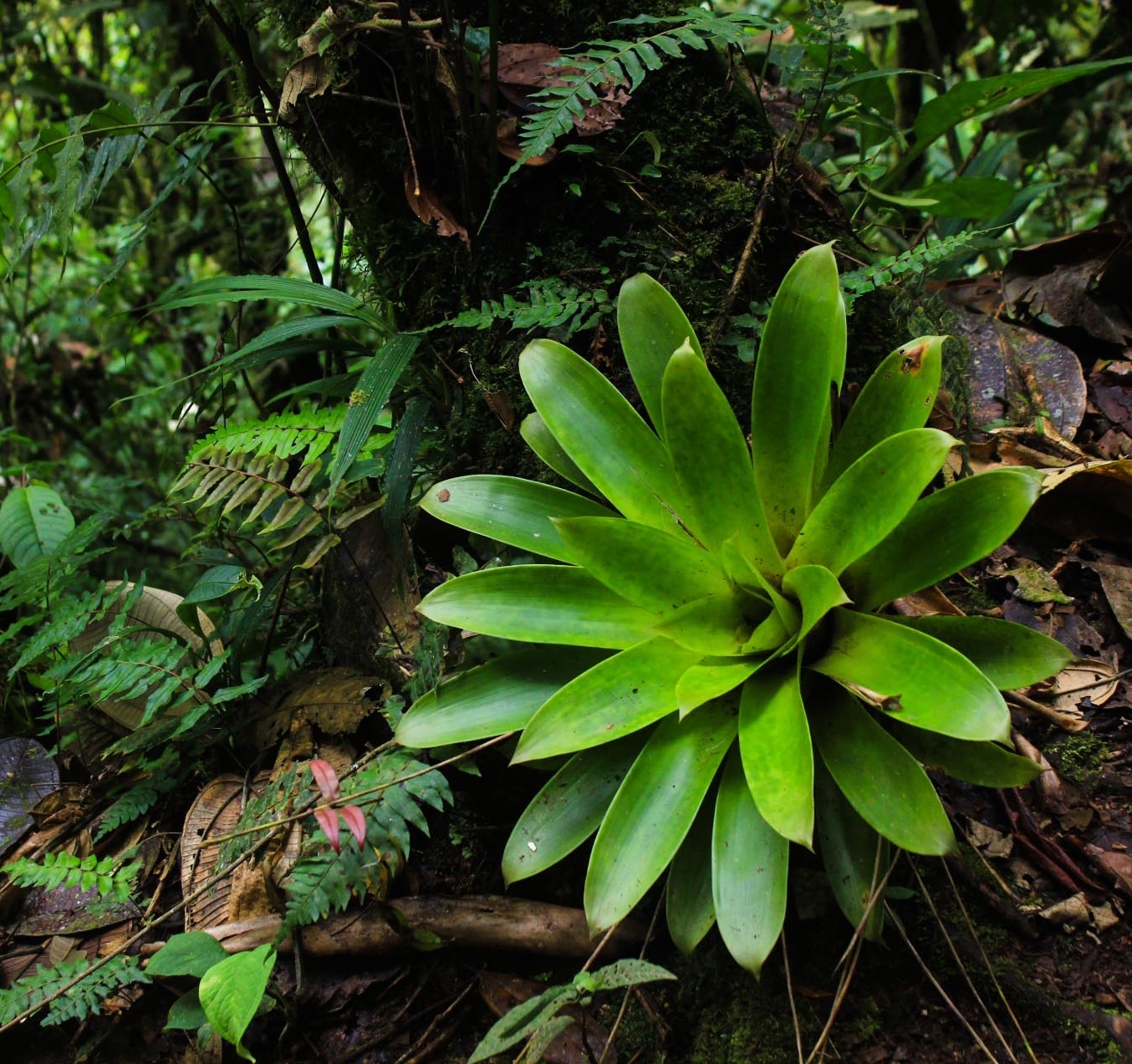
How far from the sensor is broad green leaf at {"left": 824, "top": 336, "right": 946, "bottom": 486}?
130cm

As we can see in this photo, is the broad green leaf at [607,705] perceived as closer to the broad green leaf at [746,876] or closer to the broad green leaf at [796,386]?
the broad green leaf at [746,876]

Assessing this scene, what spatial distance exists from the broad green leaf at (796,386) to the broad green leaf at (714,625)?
5.4 inches

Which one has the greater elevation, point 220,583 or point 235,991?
point 220,583

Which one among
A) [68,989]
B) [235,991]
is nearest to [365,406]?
[235,991]

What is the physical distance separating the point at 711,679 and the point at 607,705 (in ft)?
0.52

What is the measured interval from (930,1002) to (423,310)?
161cm

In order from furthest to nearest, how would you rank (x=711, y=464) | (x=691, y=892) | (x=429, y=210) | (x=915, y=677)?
(x=429, y=210) < (x=711, y=464) < (x=691, y=892) < (x=915, y=677)

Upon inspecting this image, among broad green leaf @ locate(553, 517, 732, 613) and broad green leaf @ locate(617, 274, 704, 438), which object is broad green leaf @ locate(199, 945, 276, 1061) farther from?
broad green leaf @ locate(617, 274, 704, 438)

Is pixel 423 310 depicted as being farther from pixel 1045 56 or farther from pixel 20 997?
pixel 1045 56

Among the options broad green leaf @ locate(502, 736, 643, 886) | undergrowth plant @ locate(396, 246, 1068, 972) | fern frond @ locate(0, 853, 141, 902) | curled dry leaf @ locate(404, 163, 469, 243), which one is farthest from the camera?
curled dry leaf @ locate(404, 163, 469, 243)

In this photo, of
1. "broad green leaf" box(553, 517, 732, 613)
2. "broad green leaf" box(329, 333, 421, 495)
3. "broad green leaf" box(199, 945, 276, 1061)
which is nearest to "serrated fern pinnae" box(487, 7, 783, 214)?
"broad green leaf" box(329, 333, 421, 495)

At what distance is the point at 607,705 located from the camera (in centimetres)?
128

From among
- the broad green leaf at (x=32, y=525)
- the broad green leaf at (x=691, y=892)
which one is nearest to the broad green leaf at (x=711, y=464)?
the broad green leaf at (x=691, y=892)

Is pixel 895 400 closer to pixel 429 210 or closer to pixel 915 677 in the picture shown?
pixel 915 677
